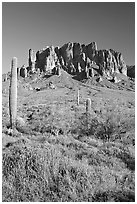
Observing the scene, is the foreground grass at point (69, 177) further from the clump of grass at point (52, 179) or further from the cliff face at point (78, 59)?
the cliff face at point (78, 59)

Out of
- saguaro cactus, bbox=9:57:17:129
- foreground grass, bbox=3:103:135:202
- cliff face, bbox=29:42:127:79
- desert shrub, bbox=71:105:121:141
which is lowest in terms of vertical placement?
foreground grass, bbox=3:103:135:202

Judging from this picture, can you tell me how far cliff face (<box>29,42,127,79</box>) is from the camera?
161 metres

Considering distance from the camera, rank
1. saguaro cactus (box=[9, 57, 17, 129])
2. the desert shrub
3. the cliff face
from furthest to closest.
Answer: the cliff face → saguaro cactus (box=[9, 57, 17, 129]) → the desert shrub

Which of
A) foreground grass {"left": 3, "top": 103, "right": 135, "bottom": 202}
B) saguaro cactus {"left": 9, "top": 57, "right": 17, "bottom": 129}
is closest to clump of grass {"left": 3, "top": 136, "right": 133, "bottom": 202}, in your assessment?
foreground grass {"left": 3, "top": 103, "right": 135, "bottom": 202}

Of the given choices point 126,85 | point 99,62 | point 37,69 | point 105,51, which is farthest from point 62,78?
point 105,51

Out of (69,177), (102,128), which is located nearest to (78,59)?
(102,128)

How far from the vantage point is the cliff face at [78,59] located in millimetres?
161125

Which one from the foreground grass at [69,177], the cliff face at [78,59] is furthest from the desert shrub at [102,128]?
the cliff face at [78,59]

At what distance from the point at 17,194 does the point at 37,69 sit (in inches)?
6063

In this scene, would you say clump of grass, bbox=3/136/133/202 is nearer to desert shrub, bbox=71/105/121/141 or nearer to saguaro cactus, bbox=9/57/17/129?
desert shrub, bbox=71/105/121/141

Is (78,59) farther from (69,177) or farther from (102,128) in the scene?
(69,177)

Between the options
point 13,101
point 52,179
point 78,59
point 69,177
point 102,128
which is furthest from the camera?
point 78,59

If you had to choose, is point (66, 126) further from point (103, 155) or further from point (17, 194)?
point (17, 194)

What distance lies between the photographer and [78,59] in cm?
17488
